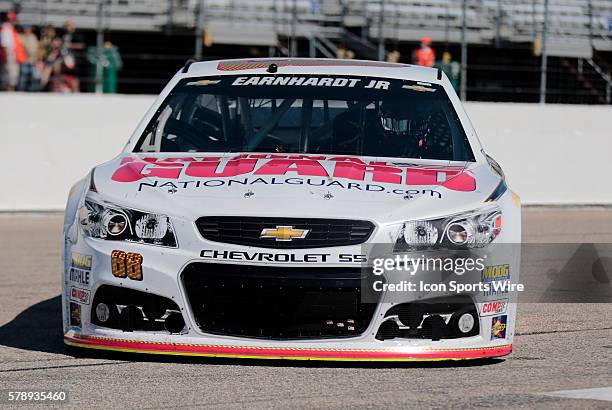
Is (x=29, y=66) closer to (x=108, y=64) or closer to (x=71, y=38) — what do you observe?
(x=108, y=64)

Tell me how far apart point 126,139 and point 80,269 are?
9.80 meters

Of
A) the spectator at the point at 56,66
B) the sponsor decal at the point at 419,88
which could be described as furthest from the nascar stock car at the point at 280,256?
the spectator at the point at 56,66

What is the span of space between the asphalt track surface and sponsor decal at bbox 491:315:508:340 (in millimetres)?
159

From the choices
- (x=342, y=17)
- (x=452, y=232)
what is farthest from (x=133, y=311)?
(x=342, y=17)

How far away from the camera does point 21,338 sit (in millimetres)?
6934

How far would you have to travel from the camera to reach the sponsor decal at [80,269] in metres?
5.89

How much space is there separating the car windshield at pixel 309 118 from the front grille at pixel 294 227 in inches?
45.1

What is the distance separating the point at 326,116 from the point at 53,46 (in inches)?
602

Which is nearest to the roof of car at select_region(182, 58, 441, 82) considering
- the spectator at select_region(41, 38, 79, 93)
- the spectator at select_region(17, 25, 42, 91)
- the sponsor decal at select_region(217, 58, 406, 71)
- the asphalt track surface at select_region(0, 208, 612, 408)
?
the sponsor decal at select_region(217, 58, 406, 71)

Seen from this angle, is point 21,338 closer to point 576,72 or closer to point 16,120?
point 16,120

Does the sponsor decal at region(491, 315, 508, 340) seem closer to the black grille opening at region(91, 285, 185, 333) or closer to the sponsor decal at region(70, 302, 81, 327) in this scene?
the black grille opening at region(91, 285, 185, 333)

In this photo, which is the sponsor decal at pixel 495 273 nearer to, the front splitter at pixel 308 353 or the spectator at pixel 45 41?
the front splitter at pixel 308 353

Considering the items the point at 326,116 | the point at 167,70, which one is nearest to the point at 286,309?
the point at 326,116

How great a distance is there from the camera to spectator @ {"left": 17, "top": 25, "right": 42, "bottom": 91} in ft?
65.4
